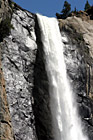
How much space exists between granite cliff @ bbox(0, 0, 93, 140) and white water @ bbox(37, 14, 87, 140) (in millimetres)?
422

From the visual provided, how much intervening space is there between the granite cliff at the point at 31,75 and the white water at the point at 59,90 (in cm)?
42

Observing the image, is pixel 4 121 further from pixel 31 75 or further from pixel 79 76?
pixel 79 76

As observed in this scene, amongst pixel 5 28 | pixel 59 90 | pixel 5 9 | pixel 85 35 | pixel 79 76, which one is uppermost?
pixel 5 9

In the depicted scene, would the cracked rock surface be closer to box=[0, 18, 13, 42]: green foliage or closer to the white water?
box=[0, 18, 13, 42]: green foliage

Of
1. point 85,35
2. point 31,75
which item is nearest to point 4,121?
point 31,75

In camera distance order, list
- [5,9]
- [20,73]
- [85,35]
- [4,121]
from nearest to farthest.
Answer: [4,121], [20,73], [5,9], [85,35]

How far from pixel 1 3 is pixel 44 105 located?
8052mm

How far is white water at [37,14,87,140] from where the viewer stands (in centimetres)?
1727

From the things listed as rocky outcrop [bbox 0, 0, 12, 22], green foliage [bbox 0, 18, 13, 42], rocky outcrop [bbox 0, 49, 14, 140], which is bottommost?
rocky outcrop [bbox 0, 49, 14, 140]

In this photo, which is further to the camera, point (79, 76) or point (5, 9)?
point (79, 76)

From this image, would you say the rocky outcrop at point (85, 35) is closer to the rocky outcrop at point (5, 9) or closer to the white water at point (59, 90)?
the white water at point (59, 90)

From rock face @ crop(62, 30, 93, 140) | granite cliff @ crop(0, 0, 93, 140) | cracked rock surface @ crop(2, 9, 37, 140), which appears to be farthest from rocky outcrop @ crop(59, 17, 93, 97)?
cracked rock surface @ crop(2, 9, 37, 140)

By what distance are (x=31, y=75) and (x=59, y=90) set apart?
2.34 metres

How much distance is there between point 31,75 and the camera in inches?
715
